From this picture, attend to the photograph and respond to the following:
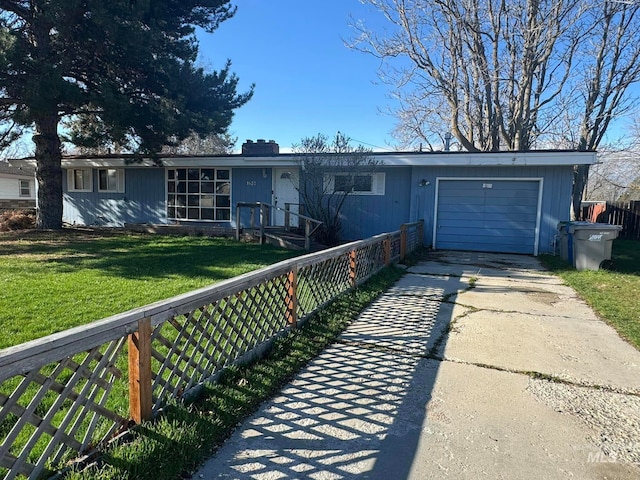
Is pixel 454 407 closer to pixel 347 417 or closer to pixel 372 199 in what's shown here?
pixel 347 417

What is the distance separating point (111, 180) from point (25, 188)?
24.0 metres

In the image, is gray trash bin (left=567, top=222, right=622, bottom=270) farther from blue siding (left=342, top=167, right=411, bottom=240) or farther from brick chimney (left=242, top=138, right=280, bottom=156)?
brick chimney (left=242, top=138, right=280, bottom=156)

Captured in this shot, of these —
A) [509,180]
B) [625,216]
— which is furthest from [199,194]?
[625,216]

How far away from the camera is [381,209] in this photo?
12297mm

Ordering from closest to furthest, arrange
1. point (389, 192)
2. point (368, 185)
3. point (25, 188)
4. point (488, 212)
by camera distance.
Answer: point (488, 212), point (389, 192), point (368, 185), point (25, 188)

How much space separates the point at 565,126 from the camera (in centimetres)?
2047

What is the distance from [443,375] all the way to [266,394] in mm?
1509

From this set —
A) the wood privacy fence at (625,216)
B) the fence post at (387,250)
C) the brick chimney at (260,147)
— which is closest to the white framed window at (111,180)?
the brick chimney at (260,147)

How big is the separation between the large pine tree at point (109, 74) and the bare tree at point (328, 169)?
320 centimetres

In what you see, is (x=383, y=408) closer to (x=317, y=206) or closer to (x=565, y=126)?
(x=317, y=206)

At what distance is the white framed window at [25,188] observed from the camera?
106ft

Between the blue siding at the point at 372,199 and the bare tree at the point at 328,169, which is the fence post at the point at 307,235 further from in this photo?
the blue siding at the point at 372,199

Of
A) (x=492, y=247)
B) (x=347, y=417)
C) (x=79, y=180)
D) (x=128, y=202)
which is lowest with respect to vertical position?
(x=347, y=417)

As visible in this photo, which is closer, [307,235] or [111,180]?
[307,235]
